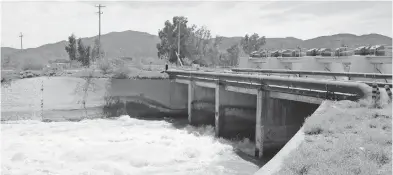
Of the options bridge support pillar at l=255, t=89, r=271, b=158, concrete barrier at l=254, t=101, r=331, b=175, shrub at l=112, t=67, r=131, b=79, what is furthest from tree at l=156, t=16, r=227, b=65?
concrete barrier at l=254, t=101, r=331, b=175

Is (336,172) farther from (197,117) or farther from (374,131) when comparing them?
(197,117)

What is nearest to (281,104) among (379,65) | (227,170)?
(227,170)

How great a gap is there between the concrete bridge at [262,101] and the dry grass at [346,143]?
1914 mm

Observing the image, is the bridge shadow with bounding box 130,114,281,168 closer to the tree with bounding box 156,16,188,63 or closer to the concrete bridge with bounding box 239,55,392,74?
the concrete bridge with bounding box 239,55,392,74

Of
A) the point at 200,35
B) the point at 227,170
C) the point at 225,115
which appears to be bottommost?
the point at 227,170

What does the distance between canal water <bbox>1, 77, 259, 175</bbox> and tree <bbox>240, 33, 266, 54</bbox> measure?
244 ft

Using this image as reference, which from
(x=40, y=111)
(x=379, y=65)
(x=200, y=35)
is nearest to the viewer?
(x=379, y=65)

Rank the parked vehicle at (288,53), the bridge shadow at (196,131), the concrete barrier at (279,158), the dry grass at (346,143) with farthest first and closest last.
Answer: the parked vehicle at (288,53)
the bridge shadow at (196,131)
the concrete barrier at (279,158)
the dry grass at (346,143)

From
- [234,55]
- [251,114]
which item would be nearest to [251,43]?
[234,55]

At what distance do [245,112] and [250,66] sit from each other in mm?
19695

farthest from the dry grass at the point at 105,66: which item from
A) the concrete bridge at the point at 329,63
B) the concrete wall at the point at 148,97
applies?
the concrete bridge at the point at 329,63

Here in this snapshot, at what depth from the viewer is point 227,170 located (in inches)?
675

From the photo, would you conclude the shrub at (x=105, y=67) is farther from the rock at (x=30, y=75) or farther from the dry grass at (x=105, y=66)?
the rock at (x=30, y=75)

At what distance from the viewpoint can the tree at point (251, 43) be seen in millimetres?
104562
